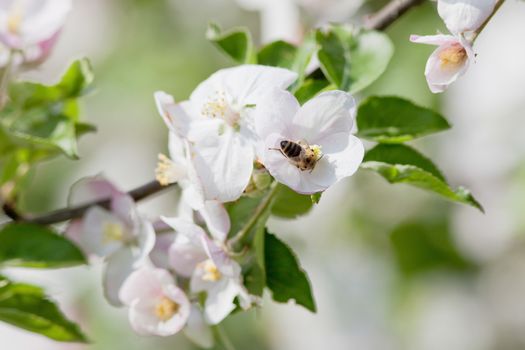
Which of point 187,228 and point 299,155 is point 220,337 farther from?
point 299,155

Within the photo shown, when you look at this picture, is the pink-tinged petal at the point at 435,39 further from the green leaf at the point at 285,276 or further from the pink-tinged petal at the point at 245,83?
the green leaf at the point at 285,276

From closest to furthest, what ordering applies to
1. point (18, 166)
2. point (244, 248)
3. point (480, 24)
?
point (480, 24), point (244, 248), point (18, 166)

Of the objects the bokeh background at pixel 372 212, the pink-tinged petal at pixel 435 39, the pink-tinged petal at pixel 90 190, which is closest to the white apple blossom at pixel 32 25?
the pink-tinged petal at pixel 90 190

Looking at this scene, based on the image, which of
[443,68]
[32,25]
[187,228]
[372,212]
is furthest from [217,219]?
[372,212]

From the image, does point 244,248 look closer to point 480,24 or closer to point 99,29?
point 480,24

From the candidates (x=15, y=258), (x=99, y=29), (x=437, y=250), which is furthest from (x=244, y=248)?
(x=99, y=29)
